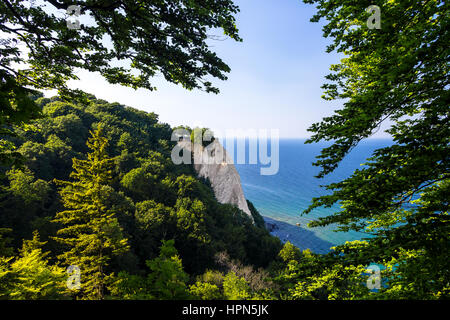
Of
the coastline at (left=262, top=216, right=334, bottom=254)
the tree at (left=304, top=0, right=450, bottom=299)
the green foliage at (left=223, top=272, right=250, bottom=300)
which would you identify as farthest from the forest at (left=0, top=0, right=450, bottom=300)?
the coastline at (left=262, top=216, right=334, bottom=254)

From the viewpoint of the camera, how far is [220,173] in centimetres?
4525

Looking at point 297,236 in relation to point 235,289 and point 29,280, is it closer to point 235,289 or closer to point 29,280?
point 235,289

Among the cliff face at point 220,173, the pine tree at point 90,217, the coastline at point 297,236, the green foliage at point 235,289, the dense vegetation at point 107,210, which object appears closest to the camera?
the pine tree at point 90,217

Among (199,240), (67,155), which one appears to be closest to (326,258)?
(199,240)

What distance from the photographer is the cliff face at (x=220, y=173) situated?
4259cm

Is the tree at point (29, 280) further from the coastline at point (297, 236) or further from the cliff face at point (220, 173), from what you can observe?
the coastline at point (297, 236)

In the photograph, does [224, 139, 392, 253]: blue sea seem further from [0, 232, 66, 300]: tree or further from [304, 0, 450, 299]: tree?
[0, 232, 66, 300]: tree

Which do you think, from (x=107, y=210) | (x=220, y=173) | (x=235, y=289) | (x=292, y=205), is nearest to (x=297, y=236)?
(x=292, y=205)

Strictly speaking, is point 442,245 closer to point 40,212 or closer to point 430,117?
point 430,117

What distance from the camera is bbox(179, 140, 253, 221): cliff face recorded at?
42.6m

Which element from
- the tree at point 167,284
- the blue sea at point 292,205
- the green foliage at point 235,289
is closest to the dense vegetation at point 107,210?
the tree at point 167,284

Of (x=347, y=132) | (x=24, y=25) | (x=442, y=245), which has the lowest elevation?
(x=442, y=245)
